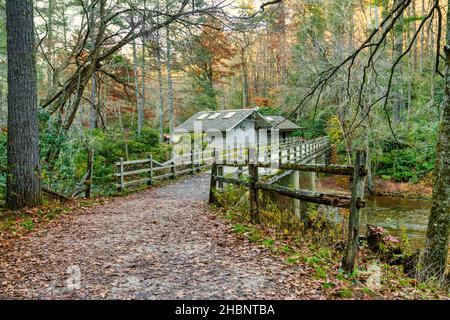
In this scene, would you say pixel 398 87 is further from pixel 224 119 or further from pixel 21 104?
pixel 21 104

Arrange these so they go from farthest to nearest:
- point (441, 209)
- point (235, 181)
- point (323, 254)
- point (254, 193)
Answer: point (235, 181)
point (254, 193)
point (441, 209)
point (323, 254)

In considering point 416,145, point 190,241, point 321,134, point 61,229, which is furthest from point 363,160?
point 321,134

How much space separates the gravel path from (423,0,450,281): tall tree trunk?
298 centimetres

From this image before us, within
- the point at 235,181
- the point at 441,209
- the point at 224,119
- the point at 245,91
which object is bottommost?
the point at 441,209

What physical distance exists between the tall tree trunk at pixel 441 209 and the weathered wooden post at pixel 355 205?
2271 millimetres

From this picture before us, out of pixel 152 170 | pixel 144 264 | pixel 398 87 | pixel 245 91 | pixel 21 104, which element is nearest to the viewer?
pixel 144 264

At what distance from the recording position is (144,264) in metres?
4.79

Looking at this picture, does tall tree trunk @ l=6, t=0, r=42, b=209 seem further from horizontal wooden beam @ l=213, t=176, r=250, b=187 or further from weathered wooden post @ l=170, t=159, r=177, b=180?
weathered wooden post @ l=170, t=159, r=177, b=180

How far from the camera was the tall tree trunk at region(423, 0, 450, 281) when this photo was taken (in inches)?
224

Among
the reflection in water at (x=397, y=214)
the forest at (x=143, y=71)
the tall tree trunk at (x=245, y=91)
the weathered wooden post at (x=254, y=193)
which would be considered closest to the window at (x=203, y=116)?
the tall tree trunk at (x=245, y=91)

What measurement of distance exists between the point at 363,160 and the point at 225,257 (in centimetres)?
238

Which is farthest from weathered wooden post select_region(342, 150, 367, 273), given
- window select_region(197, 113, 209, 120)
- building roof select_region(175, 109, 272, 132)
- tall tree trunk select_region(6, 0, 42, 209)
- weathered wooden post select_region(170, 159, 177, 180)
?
window select_region(197, 113, 209, 120)

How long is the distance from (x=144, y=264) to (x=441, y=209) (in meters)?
5.02

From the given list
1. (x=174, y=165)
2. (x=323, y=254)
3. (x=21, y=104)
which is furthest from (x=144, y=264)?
(x=174, y=165)
